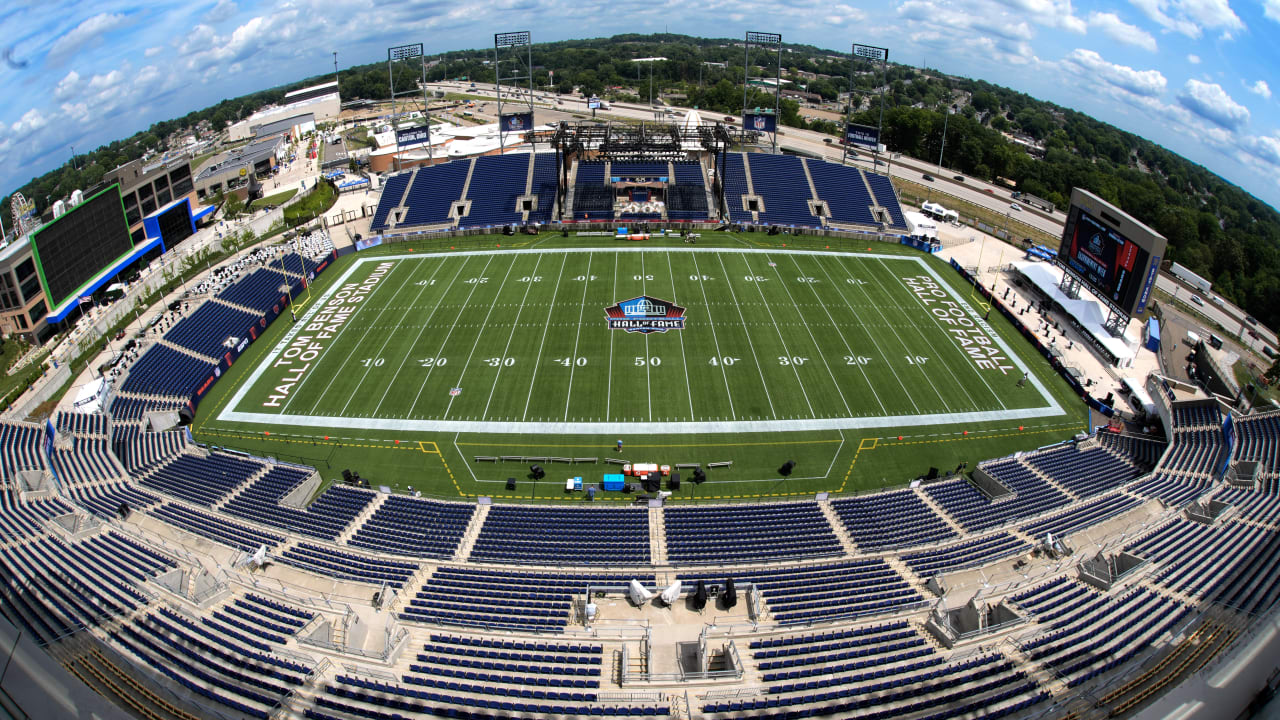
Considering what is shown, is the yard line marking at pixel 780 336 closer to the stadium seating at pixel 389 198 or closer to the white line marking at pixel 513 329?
the white line marking at pixel 513 329

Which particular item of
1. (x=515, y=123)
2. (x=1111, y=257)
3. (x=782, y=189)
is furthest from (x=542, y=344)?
(x=515, y=123)

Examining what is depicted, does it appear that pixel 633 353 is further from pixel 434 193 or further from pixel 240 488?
pixel 434 193

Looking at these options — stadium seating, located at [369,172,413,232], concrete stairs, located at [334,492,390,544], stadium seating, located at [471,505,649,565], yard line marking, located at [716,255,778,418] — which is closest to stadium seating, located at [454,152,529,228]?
stadium seating, located at [369,172,413,232]

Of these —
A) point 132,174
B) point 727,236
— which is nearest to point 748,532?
point 727,236

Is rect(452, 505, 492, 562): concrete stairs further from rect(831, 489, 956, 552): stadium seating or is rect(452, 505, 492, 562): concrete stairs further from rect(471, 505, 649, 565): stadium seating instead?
rect(831, 489, 956, 552): stadium seating

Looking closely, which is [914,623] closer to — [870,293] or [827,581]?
[827,581]
